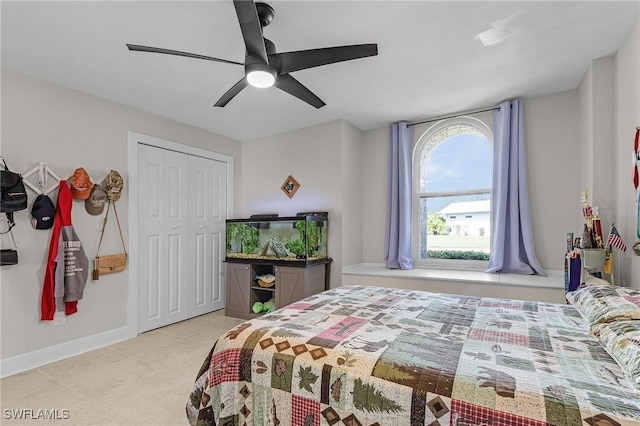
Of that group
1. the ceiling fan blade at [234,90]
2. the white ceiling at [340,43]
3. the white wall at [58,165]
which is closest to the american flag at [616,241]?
the white ceiling at [340,43]

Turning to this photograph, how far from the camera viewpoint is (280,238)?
11.9ft

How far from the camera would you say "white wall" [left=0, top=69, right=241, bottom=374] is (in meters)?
2.48

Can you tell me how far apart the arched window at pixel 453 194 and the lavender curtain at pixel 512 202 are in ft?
0.83

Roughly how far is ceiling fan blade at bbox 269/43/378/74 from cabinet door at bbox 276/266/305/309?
2162 mm

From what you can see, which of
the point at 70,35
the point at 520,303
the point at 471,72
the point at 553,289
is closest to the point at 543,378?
the point at 520,303

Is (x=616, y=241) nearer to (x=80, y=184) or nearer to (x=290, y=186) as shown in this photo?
(x=290, y=186)

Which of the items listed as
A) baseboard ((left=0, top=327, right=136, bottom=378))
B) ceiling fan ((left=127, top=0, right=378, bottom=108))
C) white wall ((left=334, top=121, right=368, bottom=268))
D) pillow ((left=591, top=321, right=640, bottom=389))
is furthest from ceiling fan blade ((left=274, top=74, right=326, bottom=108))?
baseboard ((left=0, top=327, right=136, bottom=378))

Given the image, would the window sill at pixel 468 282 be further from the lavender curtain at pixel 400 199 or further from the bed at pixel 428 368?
the bed at pixel 428 368

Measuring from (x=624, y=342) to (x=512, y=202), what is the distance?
7.87ft

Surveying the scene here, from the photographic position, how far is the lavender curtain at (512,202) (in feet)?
10.4

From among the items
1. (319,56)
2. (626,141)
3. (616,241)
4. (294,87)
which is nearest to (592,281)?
(616,241)

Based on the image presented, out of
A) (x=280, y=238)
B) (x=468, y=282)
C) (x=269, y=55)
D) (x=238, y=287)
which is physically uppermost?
(x=269, y=55)

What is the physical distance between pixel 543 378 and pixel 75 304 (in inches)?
135

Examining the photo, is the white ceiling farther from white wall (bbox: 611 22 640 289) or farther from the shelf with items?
the shelf with items
